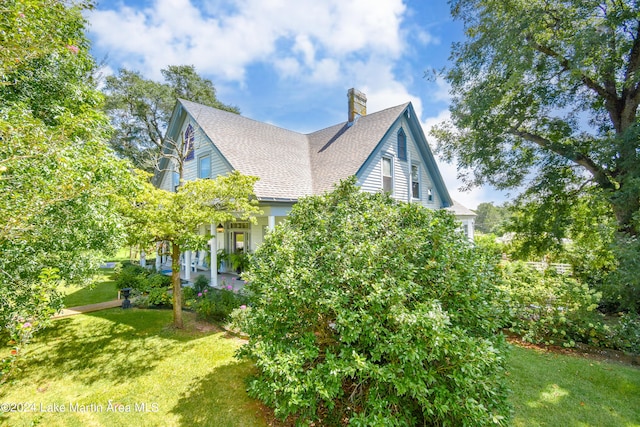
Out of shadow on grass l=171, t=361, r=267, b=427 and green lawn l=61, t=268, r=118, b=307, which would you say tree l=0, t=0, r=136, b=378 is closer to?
shadow on grass l=171, t=361, r=267, b=427

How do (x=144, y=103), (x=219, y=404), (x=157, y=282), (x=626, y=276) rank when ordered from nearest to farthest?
(x=219, y=404) → (x=626, y=276) → (x=157, y=282) → (x=144, y=103)

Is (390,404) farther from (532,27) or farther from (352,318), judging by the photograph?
(532,27)

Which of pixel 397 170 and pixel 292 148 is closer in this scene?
pixel 397 170

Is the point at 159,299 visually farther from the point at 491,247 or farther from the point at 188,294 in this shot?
the point at 491,247

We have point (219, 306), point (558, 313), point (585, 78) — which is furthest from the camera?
point (585, 78)

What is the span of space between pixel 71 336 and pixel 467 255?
Answer: 31.3 ft

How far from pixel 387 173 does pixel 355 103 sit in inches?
205

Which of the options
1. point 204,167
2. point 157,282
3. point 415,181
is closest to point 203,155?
point 204,167

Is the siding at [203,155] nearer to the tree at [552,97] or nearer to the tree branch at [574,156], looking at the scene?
the tree at [552,97]

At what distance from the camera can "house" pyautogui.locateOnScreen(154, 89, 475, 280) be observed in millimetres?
10938

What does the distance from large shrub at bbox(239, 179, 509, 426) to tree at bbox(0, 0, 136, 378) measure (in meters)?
2.37

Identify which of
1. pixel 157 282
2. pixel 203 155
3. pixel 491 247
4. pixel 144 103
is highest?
pixel 144 103

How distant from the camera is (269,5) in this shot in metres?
8.25

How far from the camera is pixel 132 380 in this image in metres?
4.89
